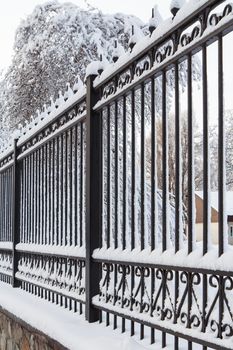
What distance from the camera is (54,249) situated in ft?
18.7

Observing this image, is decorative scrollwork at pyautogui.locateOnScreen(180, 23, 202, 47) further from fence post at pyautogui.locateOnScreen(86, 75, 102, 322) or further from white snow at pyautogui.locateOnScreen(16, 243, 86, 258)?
white snow at pyautogui.locateOnScreen(16, 243, 86, 258)

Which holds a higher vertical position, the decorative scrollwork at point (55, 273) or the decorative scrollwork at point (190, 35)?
the decorative scrollwork at point (190, 35)

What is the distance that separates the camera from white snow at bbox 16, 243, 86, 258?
4961 millimetres

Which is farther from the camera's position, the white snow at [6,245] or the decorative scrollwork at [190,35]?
the white snow at [6,245]

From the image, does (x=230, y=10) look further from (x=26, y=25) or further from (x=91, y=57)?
(x=26, y=25)

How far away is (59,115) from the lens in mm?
5605

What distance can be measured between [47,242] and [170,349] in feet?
9.46

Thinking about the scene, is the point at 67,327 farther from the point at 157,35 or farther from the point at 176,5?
the point at 176,5

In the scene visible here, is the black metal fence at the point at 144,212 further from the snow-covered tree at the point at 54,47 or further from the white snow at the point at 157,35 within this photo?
the snow-covered tree at the point at 54,47

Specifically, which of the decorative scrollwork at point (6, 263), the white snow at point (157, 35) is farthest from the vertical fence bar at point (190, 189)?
the decorative scrollwork at point (6, 263)

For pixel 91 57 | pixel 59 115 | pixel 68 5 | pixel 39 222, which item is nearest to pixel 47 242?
pixel 39 222

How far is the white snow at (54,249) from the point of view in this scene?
4.96 meters

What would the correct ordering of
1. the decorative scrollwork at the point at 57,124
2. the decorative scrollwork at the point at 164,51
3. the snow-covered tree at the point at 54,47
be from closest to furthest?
the decorative scrollwork at the point at 164,51, the decorative scrollwork at the point at 57,124, the snow-covered tree at the point at 54,47

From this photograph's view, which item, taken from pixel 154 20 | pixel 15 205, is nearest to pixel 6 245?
pixel 15 205
